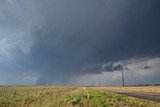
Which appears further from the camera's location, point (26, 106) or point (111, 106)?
point (26, 106)

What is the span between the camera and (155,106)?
21328 millimetres

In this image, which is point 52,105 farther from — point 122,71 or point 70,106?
point 122,71

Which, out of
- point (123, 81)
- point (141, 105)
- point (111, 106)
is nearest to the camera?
point (111, 106)

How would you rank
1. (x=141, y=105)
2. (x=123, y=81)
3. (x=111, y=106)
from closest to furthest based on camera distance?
(x=111, y=106)
(x=141, y=105)
(x=123, y=81)

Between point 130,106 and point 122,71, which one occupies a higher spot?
point 122,71

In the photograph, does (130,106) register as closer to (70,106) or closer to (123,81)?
(70,106)

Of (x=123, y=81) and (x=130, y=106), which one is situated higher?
A: (x=123, y=81)

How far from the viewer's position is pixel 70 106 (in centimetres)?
2083

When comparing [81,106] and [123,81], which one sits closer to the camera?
[81,106]

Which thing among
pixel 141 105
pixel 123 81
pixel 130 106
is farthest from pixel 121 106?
pixel 123 81

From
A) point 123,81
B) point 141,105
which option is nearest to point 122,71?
point 123,81

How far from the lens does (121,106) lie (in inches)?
818

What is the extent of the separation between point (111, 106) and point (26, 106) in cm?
758

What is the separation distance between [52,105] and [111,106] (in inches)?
198
